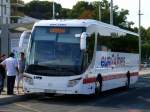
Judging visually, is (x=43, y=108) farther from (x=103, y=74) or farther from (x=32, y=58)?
(x=103, y=74)

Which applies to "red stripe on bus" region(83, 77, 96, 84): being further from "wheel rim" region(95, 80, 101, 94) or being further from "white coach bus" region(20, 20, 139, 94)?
"wheel rim" region(95, 80, 101, 94)

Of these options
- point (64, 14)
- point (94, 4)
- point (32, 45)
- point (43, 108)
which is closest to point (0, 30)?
point (32, 45)

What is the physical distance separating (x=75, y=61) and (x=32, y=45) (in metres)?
1.79

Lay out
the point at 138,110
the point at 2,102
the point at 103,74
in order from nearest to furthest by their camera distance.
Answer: the point at 138,110, the point at 2,102, the point at 103,74

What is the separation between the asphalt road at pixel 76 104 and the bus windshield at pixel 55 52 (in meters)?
1.22

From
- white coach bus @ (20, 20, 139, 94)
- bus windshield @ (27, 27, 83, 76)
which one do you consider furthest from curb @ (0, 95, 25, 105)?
bus windshield @ (27, 27, 83, 76)

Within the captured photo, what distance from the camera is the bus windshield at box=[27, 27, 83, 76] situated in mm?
20891

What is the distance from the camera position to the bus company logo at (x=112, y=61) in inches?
956

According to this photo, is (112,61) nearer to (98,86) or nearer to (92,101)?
(98,86)

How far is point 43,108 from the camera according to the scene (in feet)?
61.8

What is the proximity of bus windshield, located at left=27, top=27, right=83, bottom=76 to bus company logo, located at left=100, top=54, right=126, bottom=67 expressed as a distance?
9.35ft

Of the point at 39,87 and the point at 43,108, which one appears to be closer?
the point at 43,108

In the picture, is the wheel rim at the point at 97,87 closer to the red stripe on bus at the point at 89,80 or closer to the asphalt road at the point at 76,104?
the asphalt road at the point at 76,104

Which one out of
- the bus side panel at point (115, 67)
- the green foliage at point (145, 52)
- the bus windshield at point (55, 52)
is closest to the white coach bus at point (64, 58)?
the bus windshield at point (55, 52)
